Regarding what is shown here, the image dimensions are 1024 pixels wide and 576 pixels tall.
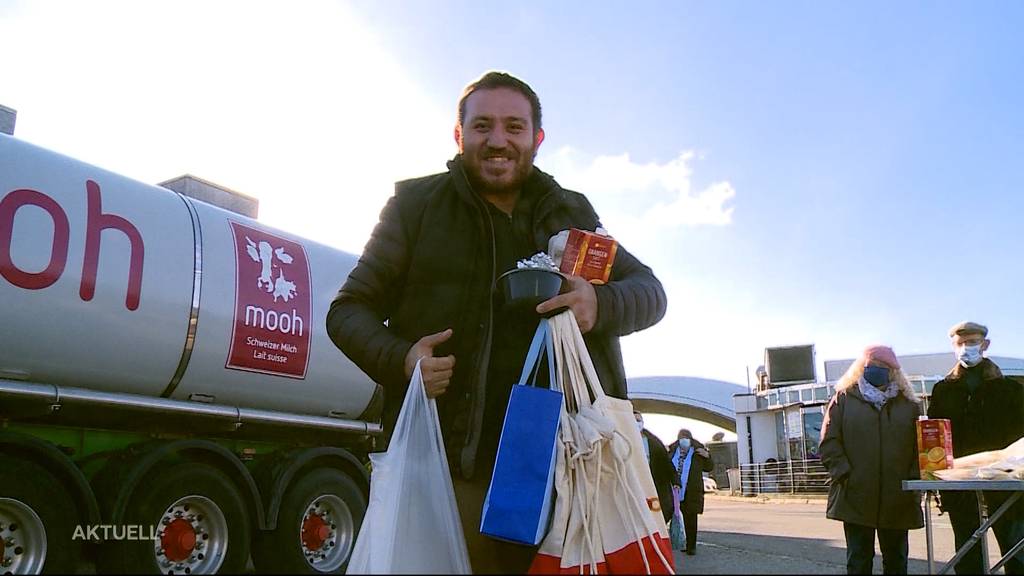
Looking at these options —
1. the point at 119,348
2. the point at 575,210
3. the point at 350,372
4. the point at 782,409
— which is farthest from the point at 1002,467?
the point at 782,409

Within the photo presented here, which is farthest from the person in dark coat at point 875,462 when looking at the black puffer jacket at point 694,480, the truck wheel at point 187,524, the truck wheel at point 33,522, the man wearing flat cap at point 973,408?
the truck wheel at point 33,522

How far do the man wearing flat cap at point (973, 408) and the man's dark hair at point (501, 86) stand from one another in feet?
17.0

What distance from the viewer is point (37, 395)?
16.9 feet

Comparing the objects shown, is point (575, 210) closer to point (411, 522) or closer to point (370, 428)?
point (411, 522)

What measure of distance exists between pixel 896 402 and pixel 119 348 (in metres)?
5.39

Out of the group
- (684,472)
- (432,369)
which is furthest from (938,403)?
(432,369)

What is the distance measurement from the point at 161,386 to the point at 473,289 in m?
4.68

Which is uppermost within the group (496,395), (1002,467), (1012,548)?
(496,395)

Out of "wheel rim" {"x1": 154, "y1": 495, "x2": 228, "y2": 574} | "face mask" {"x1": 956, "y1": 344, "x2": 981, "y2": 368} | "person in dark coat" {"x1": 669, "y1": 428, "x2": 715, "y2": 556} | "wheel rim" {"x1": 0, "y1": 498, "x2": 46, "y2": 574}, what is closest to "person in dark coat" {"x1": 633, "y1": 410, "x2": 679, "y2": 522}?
"person in dark coat" {"x1": 669, "y1": 428, "x2": 715, "y2": 556}

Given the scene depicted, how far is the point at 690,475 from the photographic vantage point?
1095cm

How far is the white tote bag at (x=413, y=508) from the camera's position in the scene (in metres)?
1.60

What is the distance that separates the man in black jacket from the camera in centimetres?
201

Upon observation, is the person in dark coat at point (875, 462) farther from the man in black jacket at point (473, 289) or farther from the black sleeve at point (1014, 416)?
the man in black jacket at point (473, 289)

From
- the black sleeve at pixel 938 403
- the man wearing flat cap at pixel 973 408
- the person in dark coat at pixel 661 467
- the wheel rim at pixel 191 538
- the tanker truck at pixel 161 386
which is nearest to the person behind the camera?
the tanker truck at pixel 161 386
